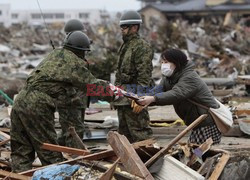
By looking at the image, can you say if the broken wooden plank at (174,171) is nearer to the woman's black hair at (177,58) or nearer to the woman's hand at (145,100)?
the woman's hand at (145,100)

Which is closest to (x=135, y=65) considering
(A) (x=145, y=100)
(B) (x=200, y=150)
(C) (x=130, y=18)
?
(C) (x=130, y=18)

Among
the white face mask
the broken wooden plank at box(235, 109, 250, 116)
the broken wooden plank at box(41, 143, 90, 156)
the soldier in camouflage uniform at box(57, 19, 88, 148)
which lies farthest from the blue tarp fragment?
the broken wooden plank at box(235, 109, 250, 116)

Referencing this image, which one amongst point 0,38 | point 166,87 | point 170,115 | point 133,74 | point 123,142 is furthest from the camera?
point 0,38

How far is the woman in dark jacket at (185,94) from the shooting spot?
20.9 feet

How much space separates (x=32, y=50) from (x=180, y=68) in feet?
115

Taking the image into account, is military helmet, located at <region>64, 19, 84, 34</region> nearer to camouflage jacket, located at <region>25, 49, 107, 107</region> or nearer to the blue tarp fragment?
camouflage jacket, located at <region>25, 49, 107, 107</region>

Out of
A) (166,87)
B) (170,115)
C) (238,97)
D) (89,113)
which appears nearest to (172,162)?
(166,87)

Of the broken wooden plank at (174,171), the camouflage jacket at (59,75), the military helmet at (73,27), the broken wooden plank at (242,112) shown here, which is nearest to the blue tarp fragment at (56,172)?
the broken wooden plank at (174,171)

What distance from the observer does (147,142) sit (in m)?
6.29

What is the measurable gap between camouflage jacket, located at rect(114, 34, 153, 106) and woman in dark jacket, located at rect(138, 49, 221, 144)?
3.56 ft

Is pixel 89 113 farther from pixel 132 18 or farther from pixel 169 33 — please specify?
pixel 169 33

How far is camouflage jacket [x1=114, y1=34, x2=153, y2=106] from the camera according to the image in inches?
306

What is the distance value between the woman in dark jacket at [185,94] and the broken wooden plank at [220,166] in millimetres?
586

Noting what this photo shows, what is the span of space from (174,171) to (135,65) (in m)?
2.43
